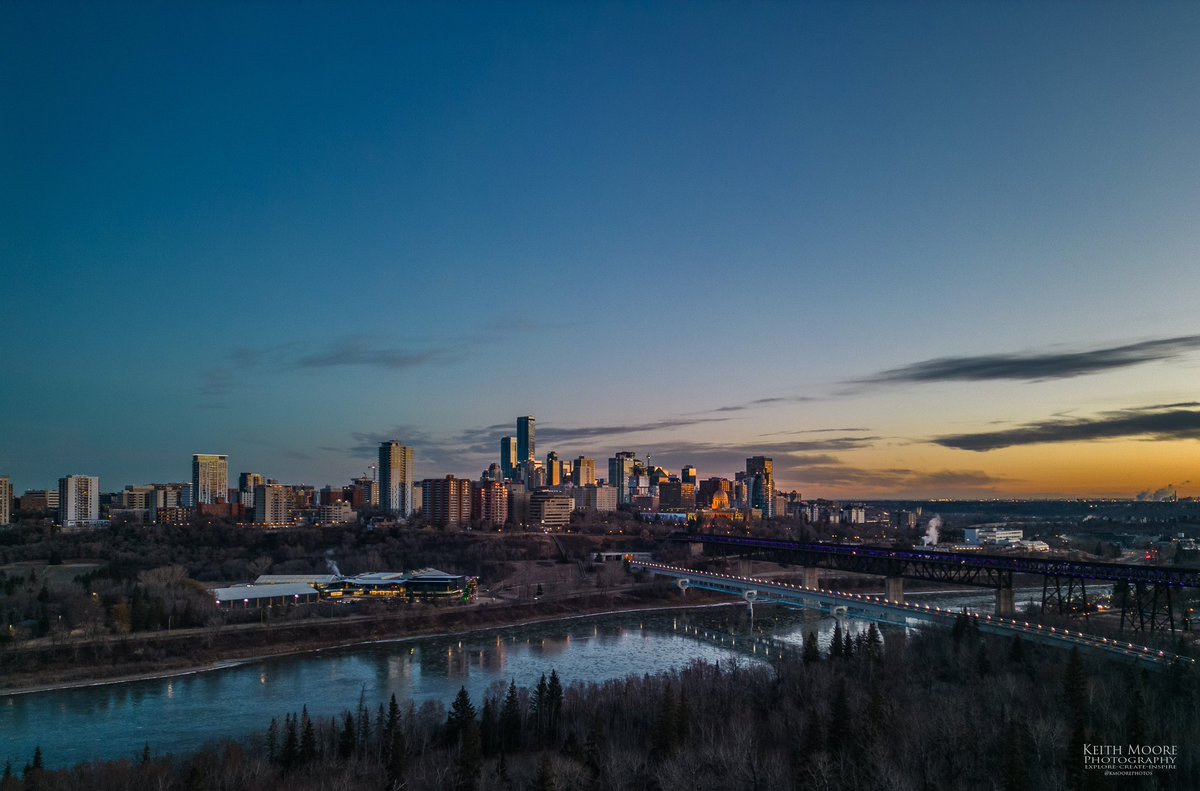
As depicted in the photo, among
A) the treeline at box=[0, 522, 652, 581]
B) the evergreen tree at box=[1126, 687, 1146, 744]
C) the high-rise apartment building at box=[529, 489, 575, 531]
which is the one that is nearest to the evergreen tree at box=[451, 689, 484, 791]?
the evergreen tree at box=[1126, 687, 1146, 744]

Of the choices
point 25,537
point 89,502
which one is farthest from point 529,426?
point 25,537

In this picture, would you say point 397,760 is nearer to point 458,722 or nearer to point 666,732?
point 458,722

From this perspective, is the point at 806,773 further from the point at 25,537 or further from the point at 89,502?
the point at 89,502

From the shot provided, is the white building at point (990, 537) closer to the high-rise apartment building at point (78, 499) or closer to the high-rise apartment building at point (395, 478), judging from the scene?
the high-rise apartment building at point (395, 478)

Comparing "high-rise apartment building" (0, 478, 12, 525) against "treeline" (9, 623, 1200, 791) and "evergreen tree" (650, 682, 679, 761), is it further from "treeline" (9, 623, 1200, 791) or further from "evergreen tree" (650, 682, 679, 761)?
"evergreen tree" (650, 682, 679, 761)

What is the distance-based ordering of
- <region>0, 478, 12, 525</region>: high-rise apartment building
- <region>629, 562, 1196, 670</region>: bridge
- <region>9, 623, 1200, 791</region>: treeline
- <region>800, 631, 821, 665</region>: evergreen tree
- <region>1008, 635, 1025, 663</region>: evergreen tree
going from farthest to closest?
1. <region>0, 478, 12, 525</region>: high-rise apartment building
2. <region>800, 631, 821, 665</region>: evergreen tree
3. <region>1008, 635, 1025, 663</region>: evergreen tree
4. <region>629, 562, 1196, 670</region>: bridge
5. <region>9, 623, 1200, 791</region>: treeline
